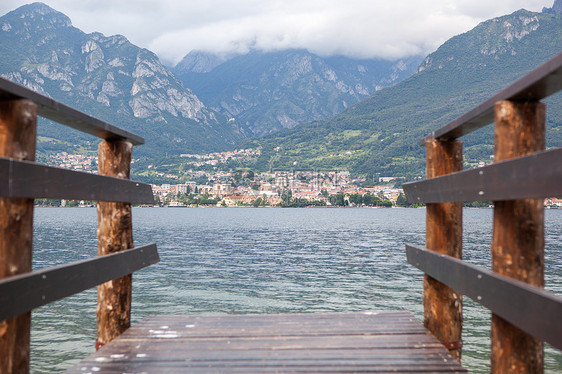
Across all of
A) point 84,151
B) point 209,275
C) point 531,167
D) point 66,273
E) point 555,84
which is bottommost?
point 209,275

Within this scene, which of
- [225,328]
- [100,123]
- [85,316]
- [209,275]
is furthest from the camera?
[209,275]

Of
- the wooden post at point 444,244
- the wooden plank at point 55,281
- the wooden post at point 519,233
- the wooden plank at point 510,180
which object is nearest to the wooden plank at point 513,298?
the wooden post at point 519,233

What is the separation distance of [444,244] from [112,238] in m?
2.94

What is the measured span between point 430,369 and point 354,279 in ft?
67.3

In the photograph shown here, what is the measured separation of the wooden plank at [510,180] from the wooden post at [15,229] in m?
2.60

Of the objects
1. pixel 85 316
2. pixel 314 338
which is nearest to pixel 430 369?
pixel 314 338

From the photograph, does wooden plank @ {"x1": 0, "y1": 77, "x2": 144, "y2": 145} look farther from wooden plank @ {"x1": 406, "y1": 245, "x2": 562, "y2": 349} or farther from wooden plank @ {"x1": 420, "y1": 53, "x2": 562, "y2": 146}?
wooden plank @ {"x1": 406, "y1": 245, "x2": 562, "y2": 349}

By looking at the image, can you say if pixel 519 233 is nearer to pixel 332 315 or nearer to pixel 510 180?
pixel 510 180

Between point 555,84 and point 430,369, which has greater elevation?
point 555,84

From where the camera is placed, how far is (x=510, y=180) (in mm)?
2572

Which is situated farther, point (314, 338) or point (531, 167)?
point (314, 338)

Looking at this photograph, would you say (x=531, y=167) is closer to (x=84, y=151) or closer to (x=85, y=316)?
(x=85, y=316)

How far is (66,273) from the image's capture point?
319 centimetres

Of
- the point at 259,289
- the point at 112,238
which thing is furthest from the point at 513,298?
the point at 259,289
